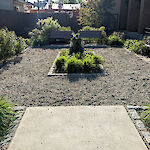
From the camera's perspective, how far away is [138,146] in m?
2.75

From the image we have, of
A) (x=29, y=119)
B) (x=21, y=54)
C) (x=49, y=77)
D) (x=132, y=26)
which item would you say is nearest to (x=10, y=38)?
(x=21, y=54)

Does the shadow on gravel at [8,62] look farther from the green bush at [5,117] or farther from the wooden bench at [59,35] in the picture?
the wooden bench at [59,35]

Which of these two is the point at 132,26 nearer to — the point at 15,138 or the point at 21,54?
the point at 21,54

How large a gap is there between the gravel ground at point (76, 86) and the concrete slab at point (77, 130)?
474 mm

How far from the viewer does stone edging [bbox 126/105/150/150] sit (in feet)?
9.64

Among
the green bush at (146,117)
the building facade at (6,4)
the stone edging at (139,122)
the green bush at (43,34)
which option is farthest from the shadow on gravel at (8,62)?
the building facade at (6,4)

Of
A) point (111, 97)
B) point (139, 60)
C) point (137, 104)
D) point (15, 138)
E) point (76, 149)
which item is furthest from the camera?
point (139, 60)

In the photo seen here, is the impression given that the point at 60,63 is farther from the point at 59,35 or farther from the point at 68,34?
the point at 68,34

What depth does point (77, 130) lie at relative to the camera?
3137 millimetres

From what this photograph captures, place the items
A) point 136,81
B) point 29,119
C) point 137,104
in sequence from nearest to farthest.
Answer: point 29,119
point 137,104
point 136,81

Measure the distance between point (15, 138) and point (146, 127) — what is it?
7.44ft

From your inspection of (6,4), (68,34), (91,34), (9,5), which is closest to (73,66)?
(91,34)

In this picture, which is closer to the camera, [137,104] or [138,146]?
[138,146]

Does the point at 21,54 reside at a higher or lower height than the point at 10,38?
lower
